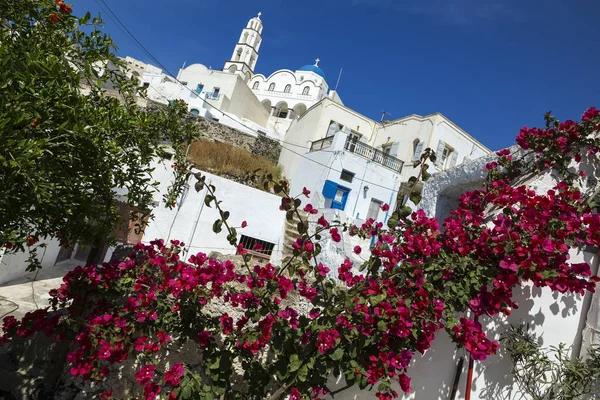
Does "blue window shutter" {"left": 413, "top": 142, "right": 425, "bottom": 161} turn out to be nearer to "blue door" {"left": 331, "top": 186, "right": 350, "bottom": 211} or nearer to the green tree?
"blue door" {"left": 331, "top": 186, "right": 350, "bottom": 211}

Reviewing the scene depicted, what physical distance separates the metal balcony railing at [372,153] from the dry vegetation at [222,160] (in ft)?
14.8

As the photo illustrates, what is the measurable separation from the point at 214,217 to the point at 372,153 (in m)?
9.16

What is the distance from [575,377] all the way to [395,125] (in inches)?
804

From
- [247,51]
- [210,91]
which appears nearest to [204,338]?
[210,91]

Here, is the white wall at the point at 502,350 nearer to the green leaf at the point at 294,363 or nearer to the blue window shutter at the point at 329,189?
the green leaf at the point at 294,363

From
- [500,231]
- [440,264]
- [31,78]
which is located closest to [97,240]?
[31,78]

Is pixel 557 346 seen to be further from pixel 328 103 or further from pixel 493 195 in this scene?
pixel 328 103

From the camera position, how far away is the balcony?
664 inches

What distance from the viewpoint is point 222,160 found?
18859mm

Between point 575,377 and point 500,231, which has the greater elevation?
point 500,231

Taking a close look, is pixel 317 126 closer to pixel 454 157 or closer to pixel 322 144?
pixel 322 144

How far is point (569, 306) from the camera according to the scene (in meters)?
3.47

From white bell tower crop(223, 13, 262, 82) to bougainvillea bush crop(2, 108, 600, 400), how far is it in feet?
171

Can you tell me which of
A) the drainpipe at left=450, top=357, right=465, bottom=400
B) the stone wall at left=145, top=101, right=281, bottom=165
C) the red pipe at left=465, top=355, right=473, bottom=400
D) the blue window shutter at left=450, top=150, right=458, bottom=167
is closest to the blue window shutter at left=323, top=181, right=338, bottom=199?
the blue window shutter at left=450, top=150, right=458, bottom=167
